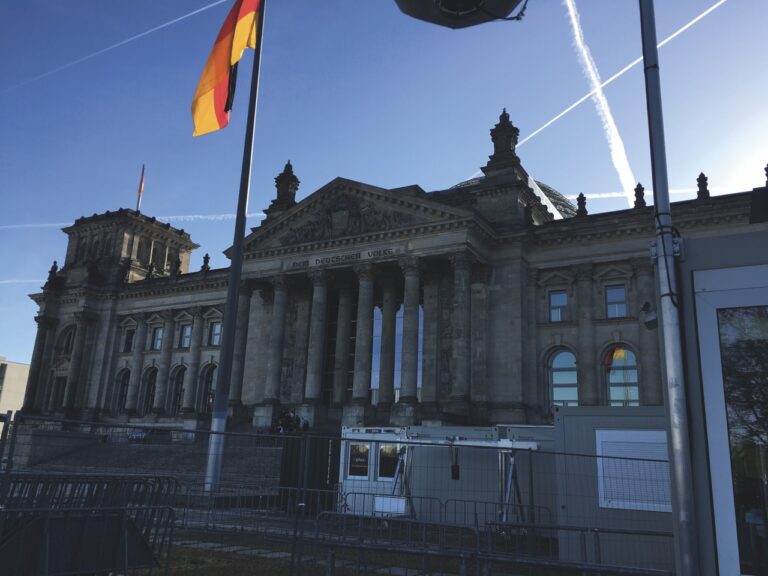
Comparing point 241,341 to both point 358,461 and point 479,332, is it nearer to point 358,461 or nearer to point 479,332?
point 479,332

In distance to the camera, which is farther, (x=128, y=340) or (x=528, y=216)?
Result: (x=128, y=340)

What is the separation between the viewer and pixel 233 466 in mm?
16094

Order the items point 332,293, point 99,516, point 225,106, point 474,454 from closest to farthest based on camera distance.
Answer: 1. point 99,516
2. point 474,454
3. point 225,106
4. point 332,293

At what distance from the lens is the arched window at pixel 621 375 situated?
119ft

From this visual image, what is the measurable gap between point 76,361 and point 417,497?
52.3m

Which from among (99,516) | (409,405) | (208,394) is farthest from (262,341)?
(99,516)

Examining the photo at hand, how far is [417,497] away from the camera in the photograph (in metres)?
13.9

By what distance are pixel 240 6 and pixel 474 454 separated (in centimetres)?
1593

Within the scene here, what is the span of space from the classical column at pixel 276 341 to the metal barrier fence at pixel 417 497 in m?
22.3

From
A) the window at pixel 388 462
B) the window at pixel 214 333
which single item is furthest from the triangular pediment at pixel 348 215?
the window at pixel 388 462

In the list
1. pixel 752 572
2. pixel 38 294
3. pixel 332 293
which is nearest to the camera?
pixel 752 572

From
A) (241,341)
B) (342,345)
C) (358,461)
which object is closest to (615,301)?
(342,345)

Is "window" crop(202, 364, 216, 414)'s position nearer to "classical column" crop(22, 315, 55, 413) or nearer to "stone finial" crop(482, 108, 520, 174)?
"classical column" crop(22, 315, 55, 413)

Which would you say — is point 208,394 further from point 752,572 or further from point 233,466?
point 752,572
